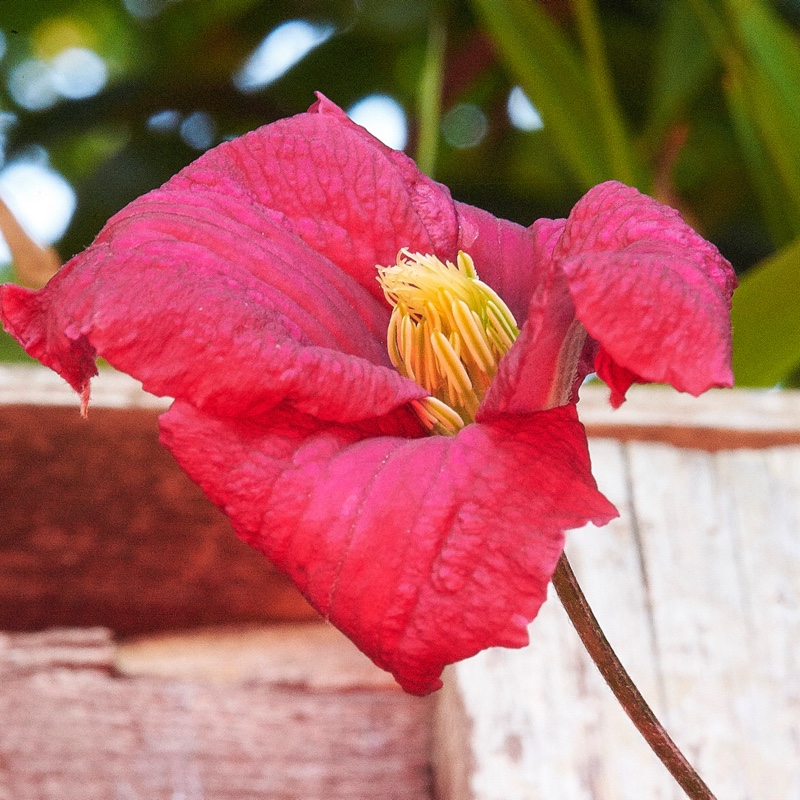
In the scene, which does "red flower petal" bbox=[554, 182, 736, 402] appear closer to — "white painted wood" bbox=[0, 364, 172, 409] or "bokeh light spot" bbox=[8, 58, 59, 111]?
"white painted wood" bbox=[0, 364, 172, 409]

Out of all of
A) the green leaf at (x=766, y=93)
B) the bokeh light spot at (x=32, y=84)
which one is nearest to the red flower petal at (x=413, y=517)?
the green leaf at (x=766, y=93)

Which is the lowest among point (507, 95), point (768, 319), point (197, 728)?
point (197, 728)

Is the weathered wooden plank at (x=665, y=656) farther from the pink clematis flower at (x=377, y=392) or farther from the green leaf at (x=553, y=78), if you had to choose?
the green leaf at (x=553, y=78)

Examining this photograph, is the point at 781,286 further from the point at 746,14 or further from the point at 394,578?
the point at 394,578

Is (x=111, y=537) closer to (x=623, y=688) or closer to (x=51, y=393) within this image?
(x=51, y=393)

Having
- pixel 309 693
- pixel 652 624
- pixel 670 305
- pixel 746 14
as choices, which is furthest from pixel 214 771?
pixel 746 14

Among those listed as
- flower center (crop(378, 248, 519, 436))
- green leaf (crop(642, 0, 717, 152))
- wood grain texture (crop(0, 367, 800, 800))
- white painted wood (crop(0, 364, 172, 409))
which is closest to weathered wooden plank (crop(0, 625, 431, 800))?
wood grain texture (crop(0, 367, 800, 800))

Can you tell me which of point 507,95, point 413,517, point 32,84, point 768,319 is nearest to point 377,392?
point 413,517
